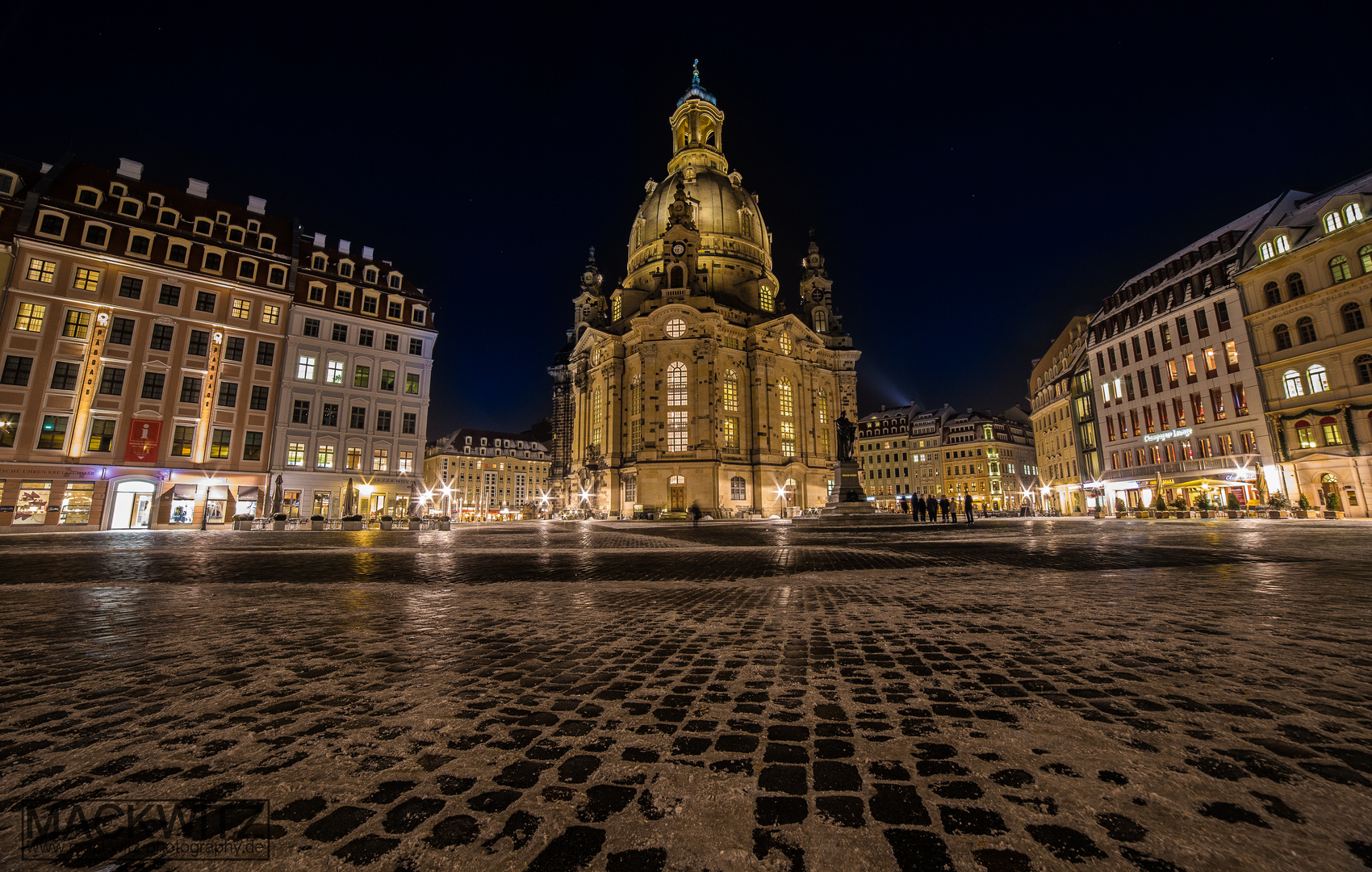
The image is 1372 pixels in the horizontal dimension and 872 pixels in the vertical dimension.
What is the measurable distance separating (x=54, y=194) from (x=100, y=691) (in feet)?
143

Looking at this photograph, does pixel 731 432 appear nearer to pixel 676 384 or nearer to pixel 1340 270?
pixel 676 384

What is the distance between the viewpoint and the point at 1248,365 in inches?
1287

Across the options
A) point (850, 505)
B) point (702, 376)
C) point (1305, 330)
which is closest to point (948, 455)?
point (702, 376)

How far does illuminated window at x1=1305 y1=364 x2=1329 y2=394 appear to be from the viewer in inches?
1155

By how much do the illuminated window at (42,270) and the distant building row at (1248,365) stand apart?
6503 centimetres

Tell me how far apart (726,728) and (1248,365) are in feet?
151

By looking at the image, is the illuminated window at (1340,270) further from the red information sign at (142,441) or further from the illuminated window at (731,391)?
the red information sign at (142,441)

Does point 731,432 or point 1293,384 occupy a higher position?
point 731,432

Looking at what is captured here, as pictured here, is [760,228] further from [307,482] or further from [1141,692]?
[1141,692]

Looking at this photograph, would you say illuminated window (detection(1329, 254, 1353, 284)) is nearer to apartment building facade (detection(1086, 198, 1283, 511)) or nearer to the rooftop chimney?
apartment building facade (detection(1086, 198, 1283, 511))

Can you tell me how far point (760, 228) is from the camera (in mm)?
70125

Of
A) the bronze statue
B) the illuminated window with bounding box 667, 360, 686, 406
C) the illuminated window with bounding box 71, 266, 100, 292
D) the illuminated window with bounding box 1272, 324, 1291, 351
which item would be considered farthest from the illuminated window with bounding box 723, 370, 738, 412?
the illuminated window with bounding box 71, 266, 100, 292

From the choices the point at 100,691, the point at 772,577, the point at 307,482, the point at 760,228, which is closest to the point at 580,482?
the point at 307,482

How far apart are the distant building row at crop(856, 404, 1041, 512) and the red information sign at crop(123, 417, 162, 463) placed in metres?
85.6
